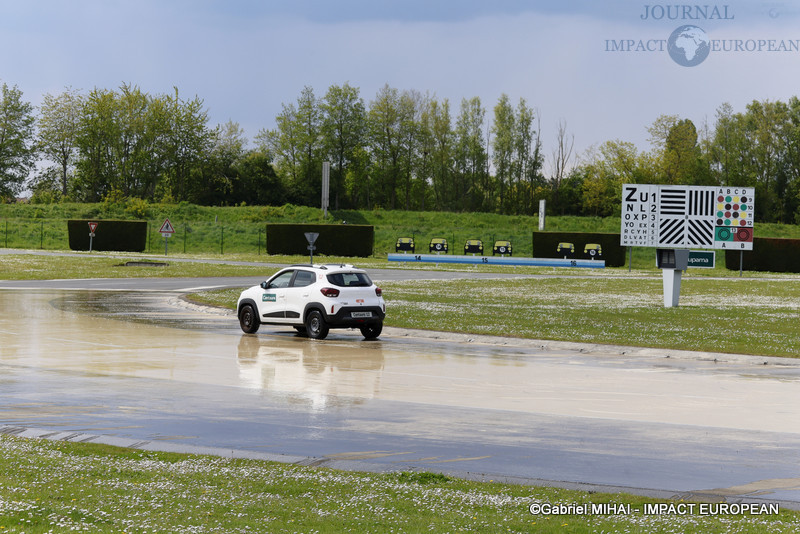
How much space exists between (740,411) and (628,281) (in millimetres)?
36957

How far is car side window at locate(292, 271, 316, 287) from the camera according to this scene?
72.8 feet

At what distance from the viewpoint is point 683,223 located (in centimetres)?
3331

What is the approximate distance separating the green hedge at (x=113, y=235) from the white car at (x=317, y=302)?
51.7m

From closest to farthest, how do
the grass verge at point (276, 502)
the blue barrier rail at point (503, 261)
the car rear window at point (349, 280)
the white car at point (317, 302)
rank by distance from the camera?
the grass verge at point (276, 502)
the white car at point (317, 302)
the car rear window at point (349, 280)
the blue barrier rail at point (503, 261)

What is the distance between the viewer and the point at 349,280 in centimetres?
2200

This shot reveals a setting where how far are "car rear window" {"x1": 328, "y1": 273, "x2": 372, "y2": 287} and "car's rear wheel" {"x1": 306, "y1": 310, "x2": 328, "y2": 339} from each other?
785mm

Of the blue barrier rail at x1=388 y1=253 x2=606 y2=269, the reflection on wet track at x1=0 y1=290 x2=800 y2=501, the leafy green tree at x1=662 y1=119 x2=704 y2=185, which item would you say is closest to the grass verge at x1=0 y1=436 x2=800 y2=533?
the reflection on wet track at x1=0 y1=290 x2=800 y2=501

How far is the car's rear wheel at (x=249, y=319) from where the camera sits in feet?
74.9

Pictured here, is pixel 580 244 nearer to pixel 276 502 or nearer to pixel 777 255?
pixel 777 255

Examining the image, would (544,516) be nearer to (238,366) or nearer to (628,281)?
(238,366)

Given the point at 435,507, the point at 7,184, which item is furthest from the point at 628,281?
the point at 7,184

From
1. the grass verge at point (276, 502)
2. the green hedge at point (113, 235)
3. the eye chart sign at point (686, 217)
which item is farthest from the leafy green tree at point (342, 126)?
the grass verge at point (276, 502)

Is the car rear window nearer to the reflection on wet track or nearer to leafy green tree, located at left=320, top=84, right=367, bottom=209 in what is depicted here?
the reflection on wet track

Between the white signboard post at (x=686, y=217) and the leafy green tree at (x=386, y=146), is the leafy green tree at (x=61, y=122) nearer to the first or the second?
the leafy green tree at (x=386, y=146)
